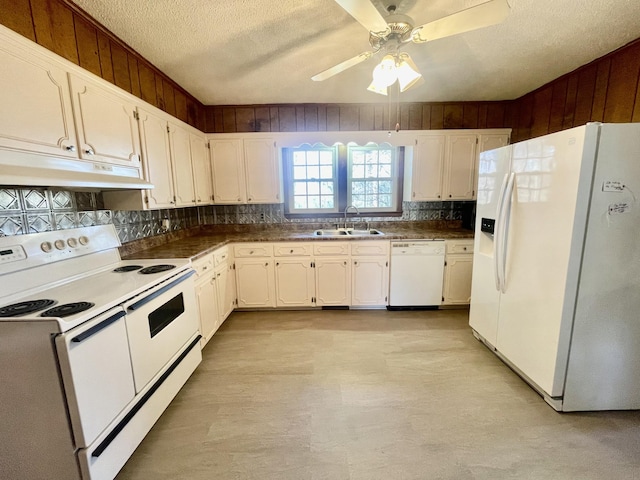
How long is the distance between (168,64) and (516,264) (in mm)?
3242

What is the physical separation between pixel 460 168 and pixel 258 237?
2627mm

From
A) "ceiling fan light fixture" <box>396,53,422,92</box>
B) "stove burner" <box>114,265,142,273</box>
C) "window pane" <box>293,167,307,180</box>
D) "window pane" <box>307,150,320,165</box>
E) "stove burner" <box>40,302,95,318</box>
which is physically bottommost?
"stove burner" <box>40,302,95,318</box>

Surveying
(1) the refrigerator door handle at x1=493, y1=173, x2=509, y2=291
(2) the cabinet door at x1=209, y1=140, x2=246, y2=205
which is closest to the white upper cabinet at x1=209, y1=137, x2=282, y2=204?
(2) the cabinet door at x1=209, y1=140, x2=246, y2=205

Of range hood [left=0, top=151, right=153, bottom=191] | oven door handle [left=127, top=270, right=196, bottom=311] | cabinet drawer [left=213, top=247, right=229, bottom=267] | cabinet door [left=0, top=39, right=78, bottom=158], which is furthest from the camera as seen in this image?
cabinet drawer [left=213, top=247, right=229, bottom=267]

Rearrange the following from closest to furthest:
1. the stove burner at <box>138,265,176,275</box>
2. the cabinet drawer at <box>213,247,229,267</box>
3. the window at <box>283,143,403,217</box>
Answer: the stove burner at <box>138,265,176,275</box>
the cabinet drawer at <box>213,247,229,267</box>
the window at <box>283,143,403,217</box>

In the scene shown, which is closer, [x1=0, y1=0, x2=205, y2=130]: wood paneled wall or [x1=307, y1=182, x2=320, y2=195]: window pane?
[x1=0, y1=0, x2=205, y2=130]: wood paneled wall

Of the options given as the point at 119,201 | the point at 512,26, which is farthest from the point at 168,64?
the point at 512,26

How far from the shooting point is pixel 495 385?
77.4 inches

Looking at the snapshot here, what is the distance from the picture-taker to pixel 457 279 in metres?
3.13

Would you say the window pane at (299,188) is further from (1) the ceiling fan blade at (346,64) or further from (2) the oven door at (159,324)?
(2) the oven door at (159,324)

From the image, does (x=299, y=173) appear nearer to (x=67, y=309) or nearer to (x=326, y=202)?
(x=326, y=202)

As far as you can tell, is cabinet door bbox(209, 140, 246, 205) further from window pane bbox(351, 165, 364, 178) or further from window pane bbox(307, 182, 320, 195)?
window pane bbox(351, 165, 364, 178)

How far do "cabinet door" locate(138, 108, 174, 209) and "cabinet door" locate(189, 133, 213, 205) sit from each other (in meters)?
0.47

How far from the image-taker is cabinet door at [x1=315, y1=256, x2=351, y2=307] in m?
3.12
